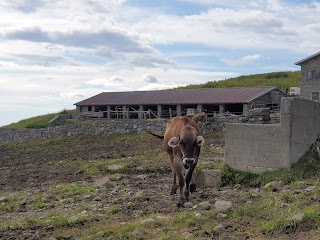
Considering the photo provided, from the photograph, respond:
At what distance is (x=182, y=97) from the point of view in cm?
4534

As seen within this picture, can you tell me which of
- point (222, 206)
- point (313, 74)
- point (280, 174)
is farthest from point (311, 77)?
point (222, 206)

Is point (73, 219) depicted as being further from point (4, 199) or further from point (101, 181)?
point (101, 181)

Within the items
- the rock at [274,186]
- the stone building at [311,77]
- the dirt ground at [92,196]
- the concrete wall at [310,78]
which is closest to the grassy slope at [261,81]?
the concrete wall at [310,78]

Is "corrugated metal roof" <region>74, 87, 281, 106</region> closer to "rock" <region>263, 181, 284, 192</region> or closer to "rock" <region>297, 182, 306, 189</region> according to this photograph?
"rock" <region>263, 181, 284, 192</region>

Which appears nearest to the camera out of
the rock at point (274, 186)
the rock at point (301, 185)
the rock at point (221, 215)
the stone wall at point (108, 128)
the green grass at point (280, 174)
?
the rock at point (221, 215)

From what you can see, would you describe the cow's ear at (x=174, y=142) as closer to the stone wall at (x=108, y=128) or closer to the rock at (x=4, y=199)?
the rock at (x=4, y=199)

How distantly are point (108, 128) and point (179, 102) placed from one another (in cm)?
1037

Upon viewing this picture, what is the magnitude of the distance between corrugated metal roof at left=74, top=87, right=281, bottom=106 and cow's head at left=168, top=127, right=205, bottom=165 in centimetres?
2995

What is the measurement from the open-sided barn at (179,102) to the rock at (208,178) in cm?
2768

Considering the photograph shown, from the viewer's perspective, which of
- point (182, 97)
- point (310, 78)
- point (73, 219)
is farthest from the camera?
point (310, 78)

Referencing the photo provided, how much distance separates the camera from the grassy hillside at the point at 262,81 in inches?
2645

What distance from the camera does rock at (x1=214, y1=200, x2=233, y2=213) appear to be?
25.7ft

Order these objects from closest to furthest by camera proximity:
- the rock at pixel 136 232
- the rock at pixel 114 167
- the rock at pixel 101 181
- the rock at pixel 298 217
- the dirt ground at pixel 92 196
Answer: the rock at pixel 298 217 → the rock at pixel 136 232 → the dirt ground at pixel 92 196 → the rock at pixel 101 181 → the rock at pixel 114 167

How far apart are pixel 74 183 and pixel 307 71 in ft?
130
